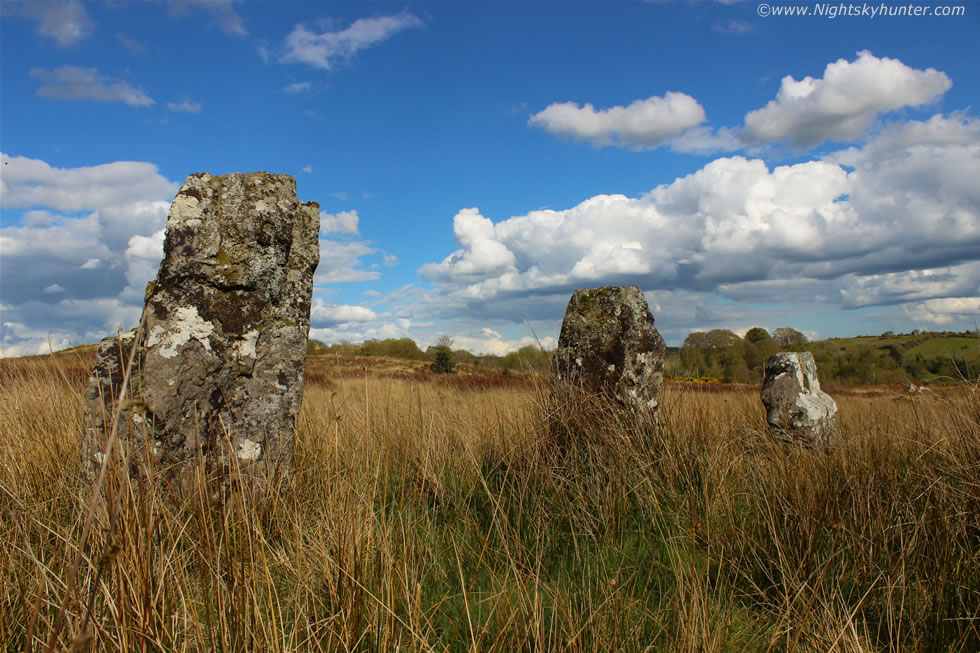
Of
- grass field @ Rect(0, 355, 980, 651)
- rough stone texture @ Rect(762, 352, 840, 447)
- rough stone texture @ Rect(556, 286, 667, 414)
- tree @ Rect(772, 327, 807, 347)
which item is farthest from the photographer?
tree @ Rect(772, 327, 807, 347)

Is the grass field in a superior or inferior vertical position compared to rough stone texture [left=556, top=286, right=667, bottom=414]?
inferior

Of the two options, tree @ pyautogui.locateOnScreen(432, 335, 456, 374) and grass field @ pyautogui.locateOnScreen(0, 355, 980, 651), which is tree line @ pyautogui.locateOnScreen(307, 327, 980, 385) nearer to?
tree @ pyautogui.locateOnScreen(432, 335, 456, 374)

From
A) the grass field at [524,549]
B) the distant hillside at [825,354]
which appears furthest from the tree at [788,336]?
the grass field at [524,549]

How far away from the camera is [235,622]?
68.9 inches

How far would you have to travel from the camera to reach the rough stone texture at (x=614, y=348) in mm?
4660

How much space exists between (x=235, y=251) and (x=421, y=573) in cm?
206

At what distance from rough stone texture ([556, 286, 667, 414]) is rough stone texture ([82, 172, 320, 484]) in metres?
2.24

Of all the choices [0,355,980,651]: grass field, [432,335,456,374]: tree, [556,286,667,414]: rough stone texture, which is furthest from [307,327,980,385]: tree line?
[0,355,980,651]: grass field

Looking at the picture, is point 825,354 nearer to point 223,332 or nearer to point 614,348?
point 614,348

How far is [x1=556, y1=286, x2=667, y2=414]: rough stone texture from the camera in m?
4.66

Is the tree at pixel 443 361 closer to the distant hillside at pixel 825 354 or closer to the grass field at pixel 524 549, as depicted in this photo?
the distant hillside at pixel 825 354

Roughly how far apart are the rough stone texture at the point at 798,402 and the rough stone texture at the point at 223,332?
4.93 metres

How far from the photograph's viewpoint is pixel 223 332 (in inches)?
129

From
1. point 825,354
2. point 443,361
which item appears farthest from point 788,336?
point 443,361
